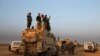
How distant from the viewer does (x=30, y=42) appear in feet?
77.7

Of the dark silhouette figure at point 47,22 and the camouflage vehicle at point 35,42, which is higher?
the dark silhouette figure at point 47,22

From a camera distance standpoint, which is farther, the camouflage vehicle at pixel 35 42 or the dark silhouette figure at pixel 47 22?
the dark silhouette figure at pixel 47 22

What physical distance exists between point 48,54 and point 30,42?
2.29m

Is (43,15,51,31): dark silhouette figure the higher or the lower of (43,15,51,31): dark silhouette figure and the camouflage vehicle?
the higher

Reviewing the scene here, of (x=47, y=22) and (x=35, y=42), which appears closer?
(x=35, y=42)

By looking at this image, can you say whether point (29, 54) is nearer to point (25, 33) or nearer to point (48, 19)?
point (25, 33)

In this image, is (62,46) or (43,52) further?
(62,46)

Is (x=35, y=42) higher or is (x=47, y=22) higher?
(x=47, y=22)

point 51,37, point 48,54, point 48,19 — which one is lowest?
point 48,54

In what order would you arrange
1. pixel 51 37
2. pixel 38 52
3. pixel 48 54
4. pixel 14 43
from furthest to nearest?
pixel 14 43 < pixel 51 37 < pixel 48 54 < pixel 38 52

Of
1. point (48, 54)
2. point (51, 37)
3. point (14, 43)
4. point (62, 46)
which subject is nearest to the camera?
point (48, 54)

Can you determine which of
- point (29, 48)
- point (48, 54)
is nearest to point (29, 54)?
point (29, 48)

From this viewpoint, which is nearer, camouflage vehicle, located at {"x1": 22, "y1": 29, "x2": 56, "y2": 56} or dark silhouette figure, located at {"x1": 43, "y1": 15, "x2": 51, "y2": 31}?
camouflage vehicle, located at {"x1": 22, "y1": 29, "x2": 56, "y2": 56}

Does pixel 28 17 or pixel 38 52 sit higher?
pixel 28 17
